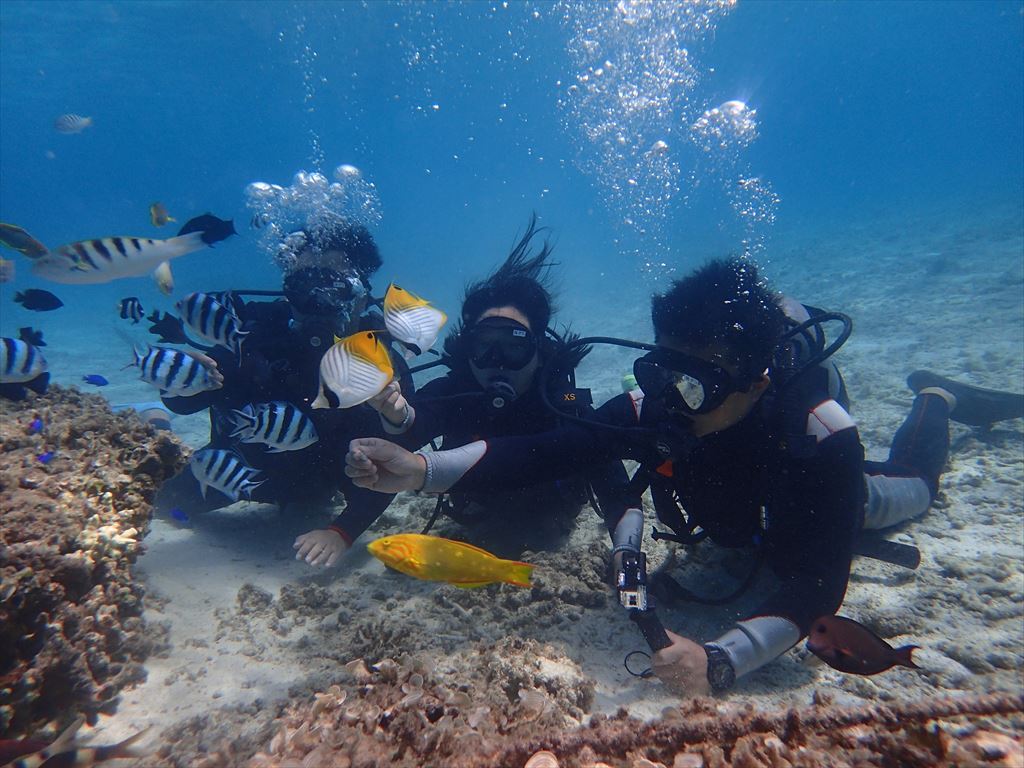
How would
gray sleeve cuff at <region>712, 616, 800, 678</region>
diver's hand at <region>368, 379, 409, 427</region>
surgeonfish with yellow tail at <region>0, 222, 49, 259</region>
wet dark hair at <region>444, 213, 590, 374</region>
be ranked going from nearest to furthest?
1. gray sleeve cuff at <region>712, 616, 800, 678</region>
2. diver's hand at <region>368, 379, 409, 427</region>
3. wet dark hair at <region>444, 213, 590, 374</region>
4. surgeonfish with yellow tail at <region>0, 222, 49, 259</region>

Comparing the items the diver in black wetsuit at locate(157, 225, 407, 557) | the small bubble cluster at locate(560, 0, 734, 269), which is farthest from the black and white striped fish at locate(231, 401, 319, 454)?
the small bubble cluster at locate(560, 0, 734, 269)

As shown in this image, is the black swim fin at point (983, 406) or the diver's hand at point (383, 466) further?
the black swim fin at point (983, 406)

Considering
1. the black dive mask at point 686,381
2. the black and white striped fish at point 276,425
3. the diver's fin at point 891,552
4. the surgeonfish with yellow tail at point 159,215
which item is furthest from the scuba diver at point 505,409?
the surgeonfish with yellow tail at point 159,215

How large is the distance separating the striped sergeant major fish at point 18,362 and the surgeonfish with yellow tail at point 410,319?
2.50 metres

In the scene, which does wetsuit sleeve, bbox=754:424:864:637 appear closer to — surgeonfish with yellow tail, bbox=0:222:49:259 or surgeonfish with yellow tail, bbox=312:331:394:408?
surgeonfish with yellow tail, bbox=312:331:394:408

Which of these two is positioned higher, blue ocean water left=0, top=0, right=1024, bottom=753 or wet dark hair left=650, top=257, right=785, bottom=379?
blue ocean water left=0, top=0, right=1024, bottom=753

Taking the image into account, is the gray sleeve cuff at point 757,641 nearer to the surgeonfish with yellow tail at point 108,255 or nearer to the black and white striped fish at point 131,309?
the surgeonfish with yellow tail at point 108,255

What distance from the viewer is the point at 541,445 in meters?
2.88

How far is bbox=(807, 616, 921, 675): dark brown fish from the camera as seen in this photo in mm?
1868

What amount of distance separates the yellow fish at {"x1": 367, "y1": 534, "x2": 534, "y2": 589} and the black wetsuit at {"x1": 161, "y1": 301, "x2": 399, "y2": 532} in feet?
8.44

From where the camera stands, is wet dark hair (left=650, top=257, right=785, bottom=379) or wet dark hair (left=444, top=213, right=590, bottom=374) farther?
wet dark hair (left=444, top=213, right=590, bottom=374)

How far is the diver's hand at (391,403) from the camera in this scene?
2.91 metres

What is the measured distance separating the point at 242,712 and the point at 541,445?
6.53 ft

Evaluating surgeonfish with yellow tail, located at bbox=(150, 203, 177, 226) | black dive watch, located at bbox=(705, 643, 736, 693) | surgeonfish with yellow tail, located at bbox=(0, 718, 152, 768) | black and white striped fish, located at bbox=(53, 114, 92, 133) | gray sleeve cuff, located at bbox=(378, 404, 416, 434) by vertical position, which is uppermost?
black and white striped fish, located at bbox=(53, 114, 92, 133)
